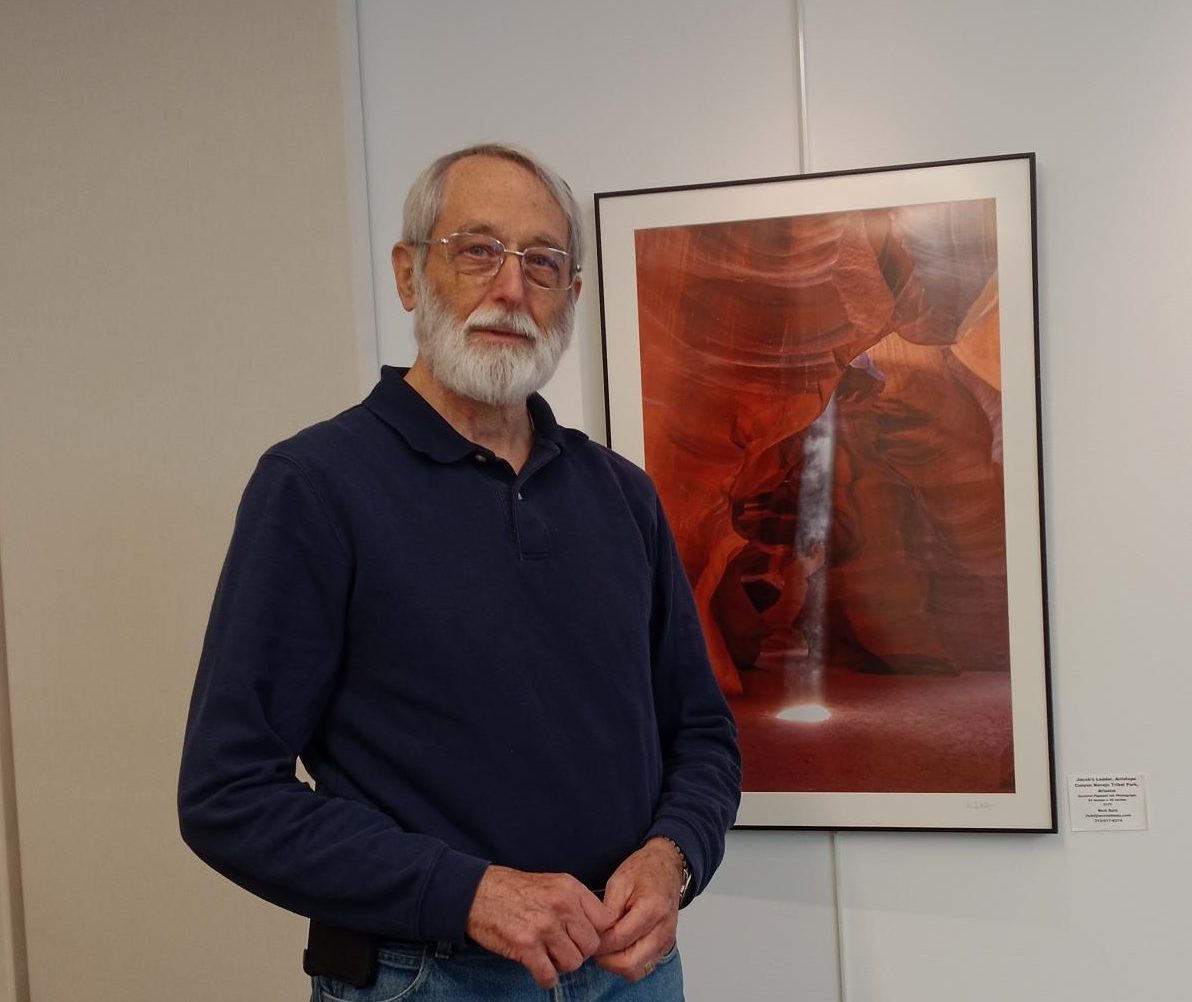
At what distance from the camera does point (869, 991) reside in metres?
1.98

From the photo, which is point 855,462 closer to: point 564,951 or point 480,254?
point 480,254

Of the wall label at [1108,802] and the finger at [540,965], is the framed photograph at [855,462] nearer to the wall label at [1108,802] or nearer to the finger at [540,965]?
the wall label at [1108,802]

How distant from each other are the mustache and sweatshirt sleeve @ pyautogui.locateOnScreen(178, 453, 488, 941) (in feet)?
0.94

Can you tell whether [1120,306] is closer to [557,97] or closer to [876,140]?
[876,140]

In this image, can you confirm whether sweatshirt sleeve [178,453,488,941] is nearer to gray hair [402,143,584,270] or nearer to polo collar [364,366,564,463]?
polo collar [364,366,564,463]

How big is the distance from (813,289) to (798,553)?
47 centimetres

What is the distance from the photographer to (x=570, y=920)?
1095 mm

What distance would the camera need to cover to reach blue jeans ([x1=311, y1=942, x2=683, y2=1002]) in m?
1.17

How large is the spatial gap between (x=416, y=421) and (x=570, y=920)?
0.59 metres

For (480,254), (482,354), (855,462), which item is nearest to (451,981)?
(482,354)

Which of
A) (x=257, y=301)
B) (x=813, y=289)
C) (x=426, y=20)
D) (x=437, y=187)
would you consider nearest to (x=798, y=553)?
(x=813, y=289)

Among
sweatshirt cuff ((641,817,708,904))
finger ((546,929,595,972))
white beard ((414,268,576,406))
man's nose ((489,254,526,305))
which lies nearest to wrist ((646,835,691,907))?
sweatshirt cuff ((641,817,708,904))

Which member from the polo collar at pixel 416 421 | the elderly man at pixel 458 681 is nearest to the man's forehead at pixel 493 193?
the elderly man at pixel 458 681

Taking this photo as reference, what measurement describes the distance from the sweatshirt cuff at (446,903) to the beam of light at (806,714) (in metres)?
1.00
